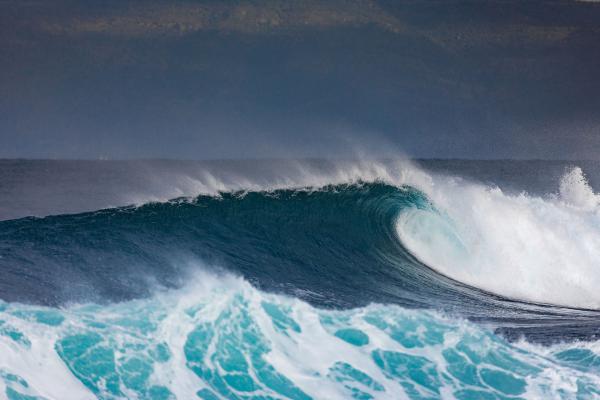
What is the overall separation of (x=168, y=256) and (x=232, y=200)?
11.7 feet

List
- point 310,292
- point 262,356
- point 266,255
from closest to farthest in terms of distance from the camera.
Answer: point 262,356 → point 310,292 → point 266,255

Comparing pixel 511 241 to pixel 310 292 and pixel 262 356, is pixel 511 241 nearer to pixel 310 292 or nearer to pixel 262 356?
pixel 310 292

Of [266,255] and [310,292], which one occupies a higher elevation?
[266,255]

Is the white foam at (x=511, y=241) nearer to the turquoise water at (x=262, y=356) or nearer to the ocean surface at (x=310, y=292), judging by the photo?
the ocean surface at (x=310, y=292)

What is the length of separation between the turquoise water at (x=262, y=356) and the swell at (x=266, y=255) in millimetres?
747

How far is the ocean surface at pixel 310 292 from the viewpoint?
6.59 meters

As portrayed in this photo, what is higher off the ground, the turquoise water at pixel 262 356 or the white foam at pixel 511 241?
the white foam at pixel 511 241

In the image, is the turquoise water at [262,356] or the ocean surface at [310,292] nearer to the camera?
the turquoise water at [262,356]

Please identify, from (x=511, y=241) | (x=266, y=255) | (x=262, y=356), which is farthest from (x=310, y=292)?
(x=511, y=241)

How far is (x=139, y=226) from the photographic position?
38.6 feet

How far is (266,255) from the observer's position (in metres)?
10.8

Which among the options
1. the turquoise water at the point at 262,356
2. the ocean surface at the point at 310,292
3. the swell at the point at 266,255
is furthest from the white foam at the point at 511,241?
the turquoise water at the point at 262,356

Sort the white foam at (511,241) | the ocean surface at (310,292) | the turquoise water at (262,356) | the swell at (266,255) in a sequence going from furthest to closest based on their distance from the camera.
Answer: the white foam at (511,241)
the swell at (266,255)
the ocean surface at (310,292)
the turquoise water at (262,356)

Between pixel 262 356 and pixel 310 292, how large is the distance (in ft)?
7.37
